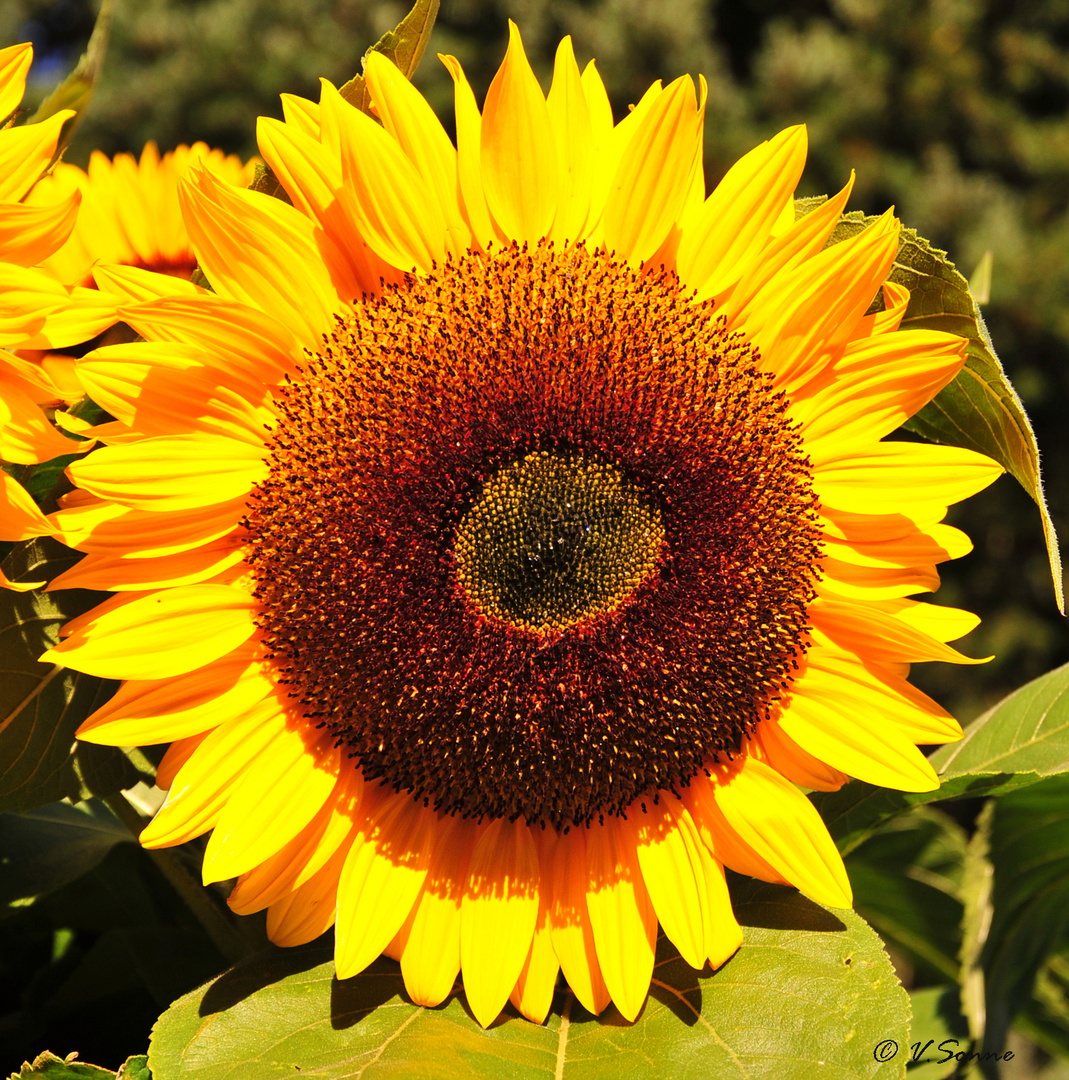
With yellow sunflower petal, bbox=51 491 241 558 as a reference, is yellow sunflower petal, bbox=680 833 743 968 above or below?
below

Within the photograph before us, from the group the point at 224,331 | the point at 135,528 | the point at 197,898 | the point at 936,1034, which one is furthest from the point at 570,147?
the point at 936,1034

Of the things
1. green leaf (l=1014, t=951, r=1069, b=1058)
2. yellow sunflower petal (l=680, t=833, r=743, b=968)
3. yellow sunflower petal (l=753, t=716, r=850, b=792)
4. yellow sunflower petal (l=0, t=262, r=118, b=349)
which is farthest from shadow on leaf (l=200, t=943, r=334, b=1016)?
green leaf (l=1014, t=951, r=1069, b=1058)

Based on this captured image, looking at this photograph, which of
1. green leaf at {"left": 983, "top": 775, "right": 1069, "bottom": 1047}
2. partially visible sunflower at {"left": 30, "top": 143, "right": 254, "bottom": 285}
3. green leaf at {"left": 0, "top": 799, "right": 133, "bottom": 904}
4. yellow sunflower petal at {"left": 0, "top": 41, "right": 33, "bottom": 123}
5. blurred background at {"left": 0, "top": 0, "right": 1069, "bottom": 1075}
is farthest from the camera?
blurred background at {"left": 0, "top": 0, "right": 1069, "bottom": 1075}

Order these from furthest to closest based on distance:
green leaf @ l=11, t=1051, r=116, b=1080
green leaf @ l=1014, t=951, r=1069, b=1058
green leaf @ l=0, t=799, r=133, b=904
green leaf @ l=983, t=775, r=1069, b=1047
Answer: green leaf @ l=1014, t=951, r=1069, b=1058
green leaf @ l=983, t=775, r=1069, b=1047
green leaf @ l=0, t=799, r=133, b=904
green leaf @ l=11, t=1051, r=116, b=1080

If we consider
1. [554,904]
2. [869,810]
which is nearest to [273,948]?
[554,904]

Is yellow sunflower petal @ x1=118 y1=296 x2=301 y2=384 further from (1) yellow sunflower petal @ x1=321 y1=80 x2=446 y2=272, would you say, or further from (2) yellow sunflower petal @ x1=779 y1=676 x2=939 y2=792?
(2) yellow sunflower petal @ x1=779 y1=676 x2=939 y2=792

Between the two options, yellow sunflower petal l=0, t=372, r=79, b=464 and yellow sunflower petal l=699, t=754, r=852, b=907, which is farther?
yellow sunflower petal l=699, t=754, r=852, b=907
